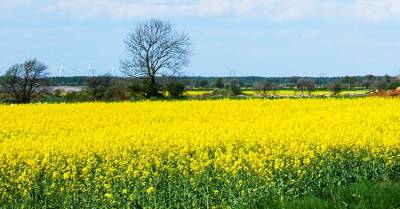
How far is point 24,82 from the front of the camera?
2211 inches

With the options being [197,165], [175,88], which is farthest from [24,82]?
[197,165]

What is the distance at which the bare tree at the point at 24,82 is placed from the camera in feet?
176

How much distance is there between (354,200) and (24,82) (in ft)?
164

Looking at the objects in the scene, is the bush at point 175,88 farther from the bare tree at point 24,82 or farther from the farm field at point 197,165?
the farm field at point 197,165

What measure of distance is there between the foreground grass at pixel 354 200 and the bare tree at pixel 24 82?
44.9 metres

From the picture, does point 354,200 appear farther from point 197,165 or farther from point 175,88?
point 175,88

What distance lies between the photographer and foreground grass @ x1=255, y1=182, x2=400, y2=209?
8680 millimetres

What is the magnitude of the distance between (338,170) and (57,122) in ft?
31.6

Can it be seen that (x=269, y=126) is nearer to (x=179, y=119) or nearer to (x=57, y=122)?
(x=179, y=119)

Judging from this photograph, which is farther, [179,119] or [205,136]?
[179,119]

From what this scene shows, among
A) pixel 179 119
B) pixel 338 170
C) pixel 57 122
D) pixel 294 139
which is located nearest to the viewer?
pixel 338 170

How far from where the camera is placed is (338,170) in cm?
1213

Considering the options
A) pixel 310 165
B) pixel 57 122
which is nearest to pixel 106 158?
pixel 310 165

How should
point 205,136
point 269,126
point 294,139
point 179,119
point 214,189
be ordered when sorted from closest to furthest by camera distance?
1. point 214,189
2. point 294,139
3. point 205,136
4. point 269,126
5. point 179,119
